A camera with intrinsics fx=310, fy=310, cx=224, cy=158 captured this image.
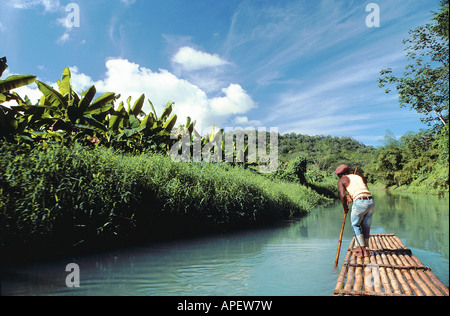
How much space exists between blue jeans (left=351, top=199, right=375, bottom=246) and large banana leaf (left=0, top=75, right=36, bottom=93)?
633cm

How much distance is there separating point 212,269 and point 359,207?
2.25 m

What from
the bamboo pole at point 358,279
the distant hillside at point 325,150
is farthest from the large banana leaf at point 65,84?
the distant hillside at point 325,150

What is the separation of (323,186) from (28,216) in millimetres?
21395

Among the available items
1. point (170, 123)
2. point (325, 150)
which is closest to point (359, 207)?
point (170, 123)

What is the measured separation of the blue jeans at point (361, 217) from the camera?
4.21 meters

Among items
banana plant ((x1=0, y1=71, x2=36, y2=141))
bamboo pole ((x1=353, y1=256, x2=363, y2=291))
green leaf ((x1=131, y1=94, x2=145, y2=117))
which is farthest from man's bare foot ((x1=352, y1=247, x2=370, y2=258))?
green leaf ((x1=131, y1=94, x2=145, y2=117))

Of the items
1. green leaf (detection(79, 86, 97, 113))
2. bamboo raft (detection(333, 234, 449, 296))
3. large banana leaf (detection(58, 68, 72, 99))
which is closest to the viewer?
bamboo raft (detection(333, 234, 449, 296))

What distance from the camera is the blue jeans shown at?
4215 mm

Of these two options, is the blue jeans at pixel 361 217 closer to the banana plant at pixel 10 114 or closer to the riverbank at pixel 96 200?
the riverbank at pixel 96 200

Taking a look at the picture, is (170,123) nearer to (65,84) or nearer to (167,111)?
(167,111)

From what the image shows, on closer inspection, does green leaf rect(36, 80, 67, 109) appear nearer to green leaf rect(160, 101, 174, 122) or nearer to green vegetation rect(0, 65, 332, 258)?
green vegetation rect(0, 65, 332, 258)

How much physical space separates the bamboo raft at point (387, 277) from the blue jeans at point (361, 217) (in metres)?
→ 0.28

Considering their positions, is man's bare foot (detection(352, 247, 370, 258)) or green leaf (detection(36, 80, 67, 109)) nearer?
man's bare foot (detection(352, 247, 370, 258))

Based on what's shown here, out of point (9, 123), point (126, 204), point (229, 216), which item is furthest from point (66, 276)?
point (229, 216)
